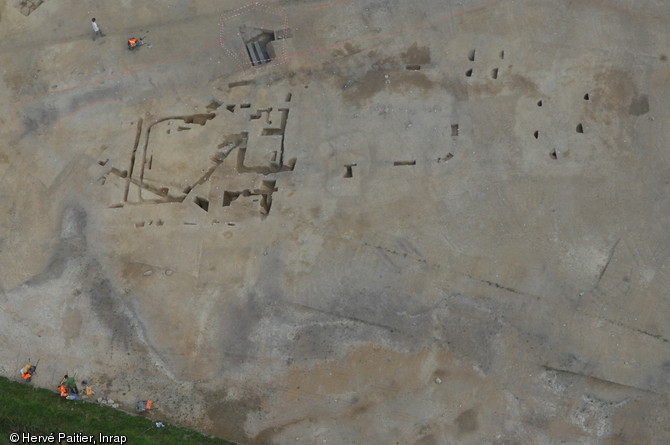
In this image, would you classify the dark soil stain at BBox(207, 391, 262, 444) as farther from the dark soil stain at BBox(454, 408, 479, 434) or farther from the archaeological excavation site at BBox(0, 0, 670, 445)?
the dark soil stain at BBox(454, 408, 479, 434)

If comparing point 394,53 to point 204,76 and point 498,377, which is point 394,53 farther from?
point 498,377

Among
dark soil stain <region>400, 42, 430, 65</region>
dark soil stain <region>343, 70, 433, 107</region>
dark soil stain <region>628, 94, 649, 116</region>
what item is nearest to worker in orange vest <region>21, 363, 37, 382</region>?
dark soil stain <region>343, 70, 433, 107</region>

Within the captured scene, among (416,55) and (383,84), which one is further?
(416,55)

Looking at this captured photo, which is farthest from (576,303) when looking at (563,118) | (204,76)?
(204,76)

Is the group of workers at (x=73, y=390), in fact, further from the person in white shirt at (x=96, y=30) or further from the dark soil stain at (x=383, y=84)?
the person in white shirt at (x=96, y=30)

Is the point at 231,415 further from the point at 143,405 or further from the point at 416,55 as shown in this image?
the point at 416,55

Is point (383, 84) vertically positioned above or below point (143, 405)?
above

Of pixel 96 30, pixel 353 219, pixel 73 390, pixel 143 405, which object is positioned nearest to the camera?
pixel 143 405

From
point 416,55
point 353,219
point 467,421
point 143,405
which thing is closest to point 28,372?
point 143,405
